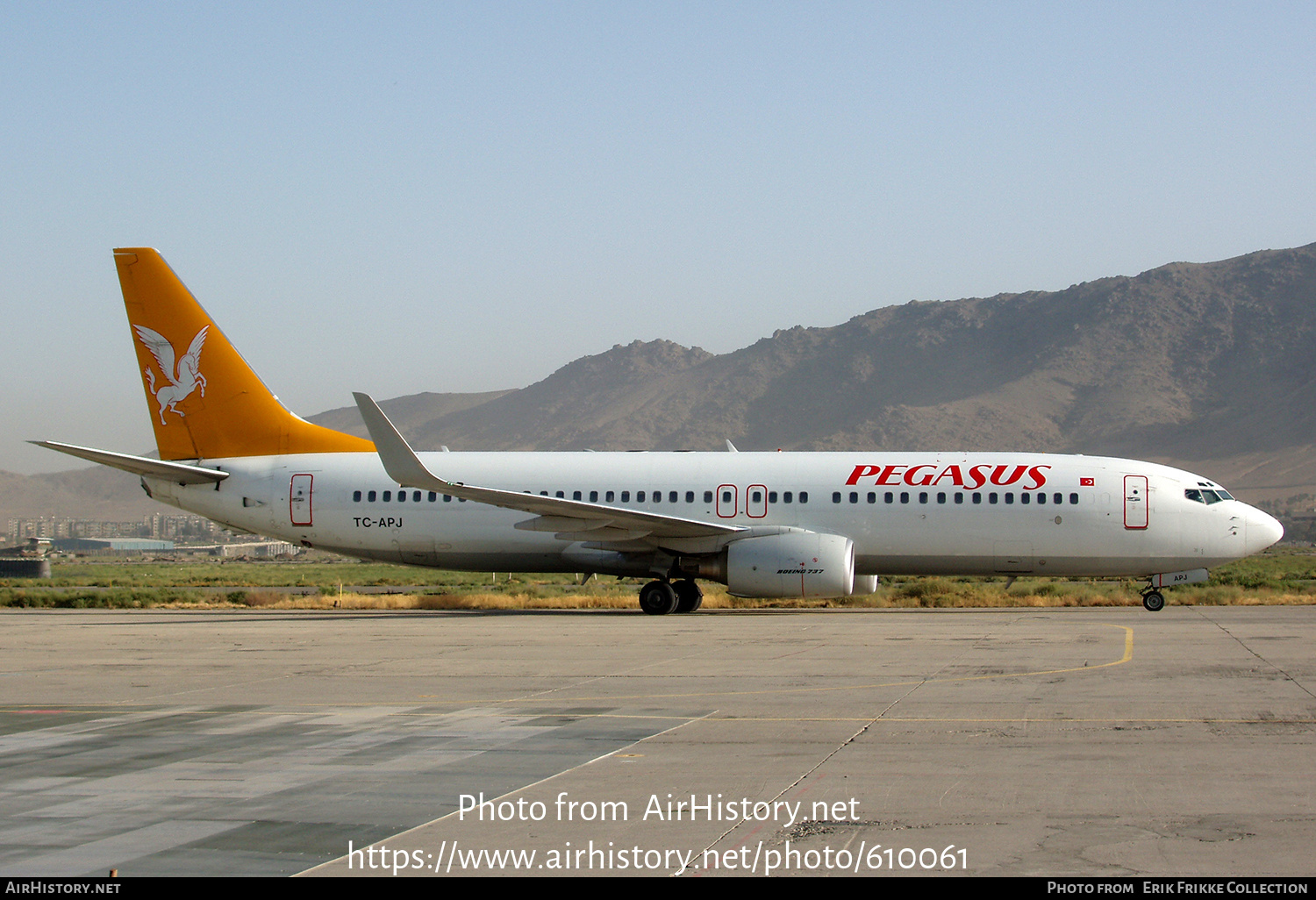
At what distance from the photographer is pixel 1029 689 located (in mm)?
12617

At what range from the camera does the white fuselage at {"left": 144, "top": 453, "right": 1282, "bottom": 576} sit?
2547cm

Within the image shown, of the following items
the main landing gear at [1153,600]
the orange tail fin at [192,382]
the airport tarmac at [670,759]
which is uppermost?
the orange tail fin at [192,382]

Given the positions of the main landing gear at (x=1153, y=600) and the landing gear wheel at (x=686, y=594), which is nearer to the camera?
the main landing gear at (x=1153, y=600)

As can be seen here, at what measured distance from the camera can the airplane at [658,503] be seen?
25.3m

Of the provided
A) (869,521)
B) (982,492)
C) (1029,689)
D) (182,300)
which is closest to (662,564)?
(869,521)

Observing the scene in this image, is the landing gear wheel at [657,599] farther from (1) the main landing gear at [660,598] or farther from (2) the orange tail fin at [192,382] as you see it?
(2) the orange tail fin at [192,382]

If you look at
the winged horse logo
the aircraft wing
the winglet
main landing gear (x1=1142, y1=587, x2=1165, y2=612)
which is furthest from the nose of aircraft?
the winged horse logo

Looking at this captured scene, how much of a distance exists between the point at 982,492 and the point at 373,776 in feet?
63.3

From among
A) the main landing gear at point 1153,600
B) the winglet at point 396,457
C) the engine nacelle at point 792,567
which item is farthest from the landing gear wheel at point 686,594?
the main landing gear at point 1153,600

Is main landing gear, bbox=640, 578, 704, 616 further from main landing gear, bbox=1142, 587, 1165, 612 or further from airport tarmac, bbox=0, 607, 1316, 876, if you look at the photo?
main landing gear, bbox=1142, 587, 1165, 612

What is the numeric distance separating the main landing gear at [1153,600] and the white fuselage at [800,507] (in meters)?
0.48

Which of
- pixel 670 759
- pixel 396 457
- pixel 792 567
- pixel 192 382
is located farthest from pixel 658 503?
pixel 670 759

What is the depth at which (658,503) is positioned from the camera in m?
26.6

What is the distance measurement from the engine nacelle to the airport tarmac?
20.5 ft
